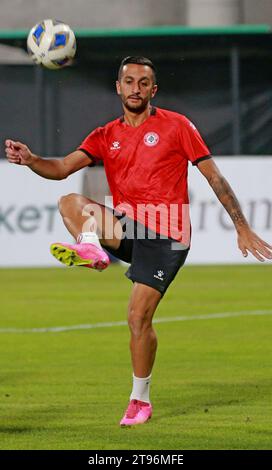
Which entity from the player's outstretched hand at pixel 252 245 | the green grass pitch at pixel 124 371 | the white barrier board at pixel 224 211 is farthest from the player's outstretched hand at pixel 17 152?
the white barrier board at pixel 224 211

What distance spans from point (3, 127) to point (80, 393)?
23.5 meters

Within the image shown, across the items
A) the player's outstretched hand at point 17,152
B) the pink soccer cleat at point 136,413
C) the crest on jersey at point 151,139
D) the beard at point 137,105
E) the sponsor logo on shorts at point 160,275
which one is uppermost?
the beard at point 137,105

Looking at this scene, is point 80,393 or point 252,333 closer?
point 80,393

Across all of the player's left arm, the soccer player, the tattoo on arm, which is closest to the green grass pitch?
the soccer player

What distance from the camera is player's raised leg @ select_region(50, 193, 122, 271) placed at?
10.2 metres

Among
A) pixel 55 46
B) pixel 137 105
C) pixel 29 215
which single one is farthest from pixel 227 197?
pixel 29 215

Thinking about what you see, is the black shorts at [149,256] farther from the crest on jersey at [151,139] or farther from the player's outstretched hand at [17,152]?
the player's outstretched hand at [17,152]

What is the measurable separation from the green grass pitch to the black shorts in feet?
3.50

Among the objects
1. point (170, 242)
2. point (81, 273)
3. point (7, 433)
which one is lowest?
point (81, 273)

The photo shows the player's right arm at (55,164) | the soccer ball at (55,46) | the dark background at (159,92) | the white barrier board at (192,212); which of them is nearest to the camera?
the player's right arm at (55,164)

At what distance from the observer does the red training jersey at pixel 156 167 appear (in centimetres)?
1030
